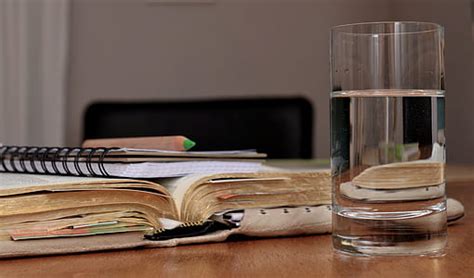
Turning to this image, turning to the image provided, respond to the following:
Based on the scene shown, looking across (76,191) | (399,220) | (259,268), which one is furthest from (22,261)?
(399,220)

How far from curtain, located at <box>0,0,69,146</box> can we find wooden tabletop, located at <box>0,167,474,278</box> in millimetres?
1845

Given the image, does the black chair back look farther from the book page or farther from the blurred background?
the book page

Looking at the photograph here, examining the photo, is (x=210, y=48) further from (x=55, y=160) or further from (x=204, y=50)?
(x=55, y=160)

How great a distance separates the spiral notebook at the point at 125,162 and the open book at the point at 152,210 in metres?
0.02

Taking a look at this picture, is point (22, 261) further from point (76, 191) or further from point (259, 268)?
point (259, 268)

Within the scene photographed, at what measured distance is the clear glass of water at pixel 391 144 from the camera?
564 millimetres

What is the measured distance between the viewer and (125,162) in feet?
2.23

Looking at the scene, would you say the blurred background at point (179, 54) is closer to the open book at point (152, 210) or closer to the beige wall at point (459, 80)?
the beige wall at point (459, 80)

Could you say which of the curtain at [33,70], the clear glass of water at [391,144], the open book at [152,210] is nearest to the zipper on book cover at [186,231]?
the open book at [152,210]

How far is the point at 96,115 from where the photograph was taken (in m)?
2.29

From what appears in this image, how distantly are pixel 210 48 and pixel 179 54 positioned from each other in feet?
0.37

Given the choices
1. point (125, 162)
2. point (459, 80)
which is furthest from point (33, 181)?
point (459, 80)

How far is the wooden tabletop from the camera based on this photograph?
1.72 feet

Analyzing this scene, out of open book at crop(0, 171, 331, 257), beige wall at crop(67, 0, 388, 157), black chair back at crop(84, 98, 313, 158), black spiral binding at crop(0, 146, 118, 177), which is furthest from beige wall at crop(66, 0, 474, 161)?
open book at crop(0, 171, 331, 257)
